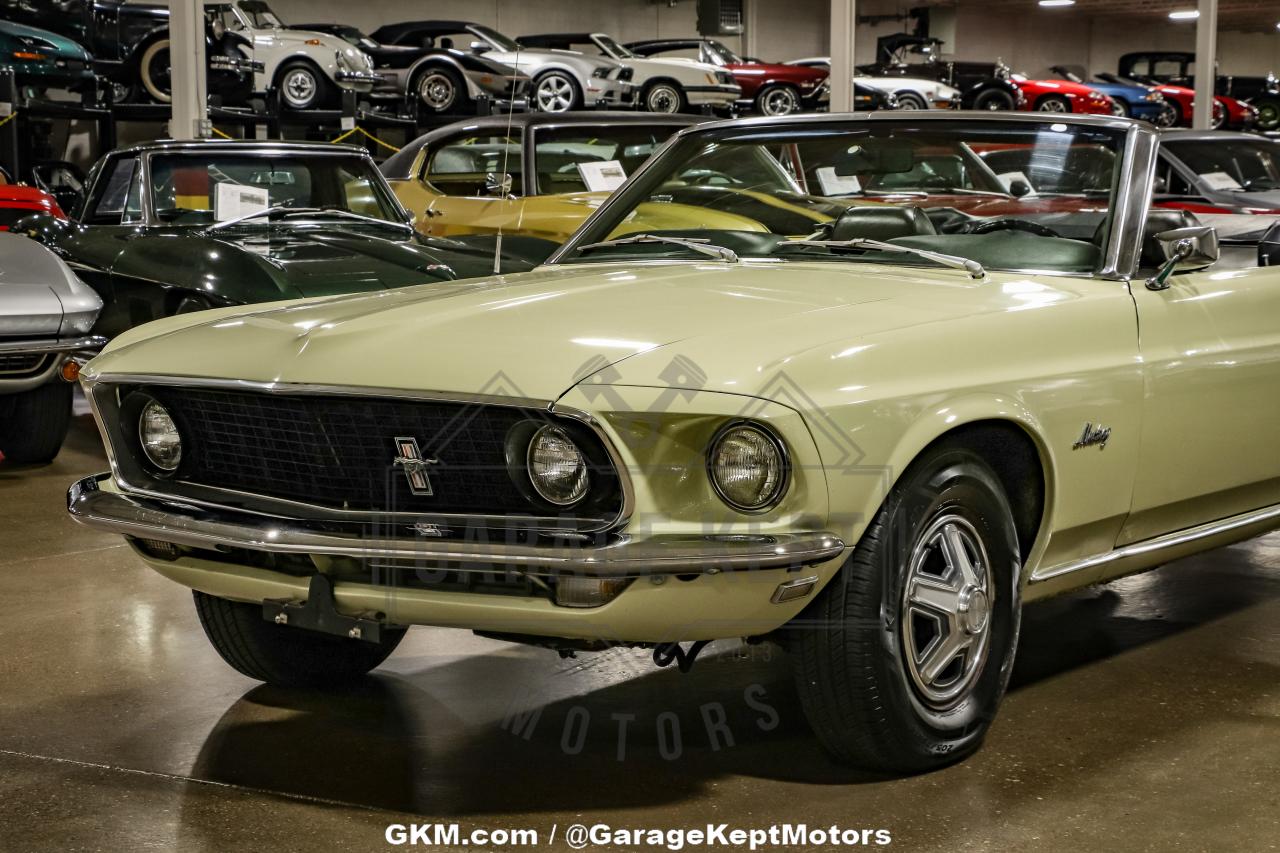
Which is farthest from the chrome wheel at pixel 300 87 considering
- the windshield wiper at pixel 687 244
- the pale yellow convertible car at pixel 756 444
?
the pale yellow convertible car at pixel 756 444

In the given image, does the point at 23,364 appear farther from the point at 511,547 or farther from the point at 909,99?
the point at 909,99

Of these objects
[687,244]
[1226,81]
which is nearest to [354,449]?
[687,244]

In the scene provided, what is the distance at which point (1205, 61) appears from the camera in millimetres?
16938

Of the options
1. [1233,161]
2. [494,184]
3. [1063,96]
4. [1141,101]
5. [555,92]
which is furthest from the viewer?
[1141,101]

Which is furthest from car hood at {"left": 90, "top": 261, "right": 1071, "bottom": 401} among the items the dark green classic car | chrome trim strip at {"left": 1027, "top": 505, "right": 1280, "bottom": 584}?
the dark green classic car

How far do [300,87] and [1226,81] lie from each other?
1711 centimetres

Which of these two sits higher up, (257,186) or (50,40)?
(50,40)

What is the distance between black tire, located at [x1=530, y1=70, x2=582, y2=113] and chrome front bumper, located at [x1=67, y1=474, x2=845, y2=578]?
46.8ft

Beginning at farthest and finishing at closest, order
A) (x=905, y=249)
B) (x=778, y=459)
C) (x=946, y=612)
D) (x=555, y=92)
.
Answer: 1. (x=555, y=92)
2. (x=905, y=249)
3. (x=946, y=612)
4. (x=778, y=459)

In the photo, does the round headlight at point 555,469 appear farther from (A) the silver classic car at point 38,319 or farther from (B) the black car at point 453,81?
(B) the black car at point 453,81

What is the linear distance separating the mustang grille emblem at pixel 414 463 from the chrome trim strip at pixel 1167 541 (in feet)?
4.48

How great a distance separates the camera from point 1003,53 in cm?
3347

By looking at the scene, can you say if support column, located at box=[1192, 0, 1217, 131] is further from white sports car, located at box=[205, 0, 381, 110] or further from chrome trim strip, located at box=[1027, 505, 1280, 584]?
chrome trim strip, located at box=[1027, 505, 1280, 584]

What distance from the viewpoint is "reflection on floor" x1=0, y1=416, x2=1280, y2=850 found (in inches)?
116
